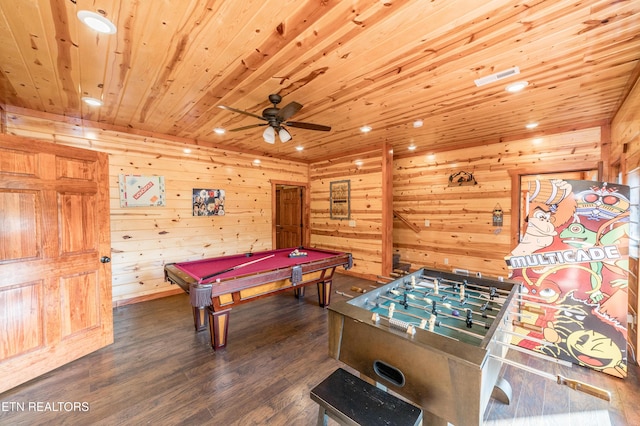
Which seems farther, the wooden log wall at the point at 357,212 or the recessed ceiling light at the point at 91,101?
the wooden log wall at the point at 357,212

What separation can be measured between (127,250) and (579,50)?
579 centimetres

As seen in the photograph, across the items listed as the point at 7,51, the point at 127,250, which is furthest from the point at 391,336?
the point at 127,250

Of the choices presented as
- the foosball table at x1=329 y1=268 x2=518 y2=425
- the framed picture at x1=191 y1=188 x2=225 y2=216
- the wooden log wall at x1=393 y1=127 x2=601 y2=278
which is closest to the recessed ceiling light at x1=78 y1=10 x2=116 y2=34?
the foosball table at x1=329 y1=268 x2=518 y2=425

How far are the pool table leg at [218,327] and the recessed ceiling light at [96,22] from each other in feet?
8.05

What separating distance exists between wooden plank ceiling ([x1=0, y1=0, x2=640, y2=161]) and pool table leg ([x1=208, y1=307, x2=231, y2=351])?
91.7 inches

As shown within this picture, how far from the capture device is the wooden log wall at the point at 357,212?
5.19 metres

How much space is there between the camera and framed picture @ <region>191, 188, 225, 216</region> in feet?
15.6

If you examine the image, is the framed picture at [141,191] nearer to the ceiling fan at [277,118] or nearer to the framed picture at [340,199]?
the ceiling fan at [277,118]

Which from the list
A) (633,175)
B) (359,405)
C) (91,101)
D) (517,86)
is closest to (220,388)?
(359,405)

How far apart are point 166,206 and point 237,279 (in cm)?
270

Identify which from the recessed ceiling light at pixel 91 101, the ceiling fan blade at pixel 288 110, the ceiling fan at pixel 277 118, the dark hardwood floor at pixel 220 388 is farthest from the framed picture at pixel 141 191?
the ceiling fan blade at pixel 288 110

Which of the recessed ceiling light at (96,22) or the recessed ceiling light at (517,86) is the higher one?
the recessed ceiling light at (96,22)

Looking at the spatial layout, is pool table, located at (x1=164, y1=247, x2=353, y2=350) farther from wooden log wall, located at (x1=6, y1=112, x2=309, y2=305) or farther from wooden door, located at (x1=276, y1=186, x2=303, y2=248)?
wooden door, located at (x1=276, y1=186, x2=303, y2=248)

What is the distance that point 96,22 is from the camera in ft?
5.66
